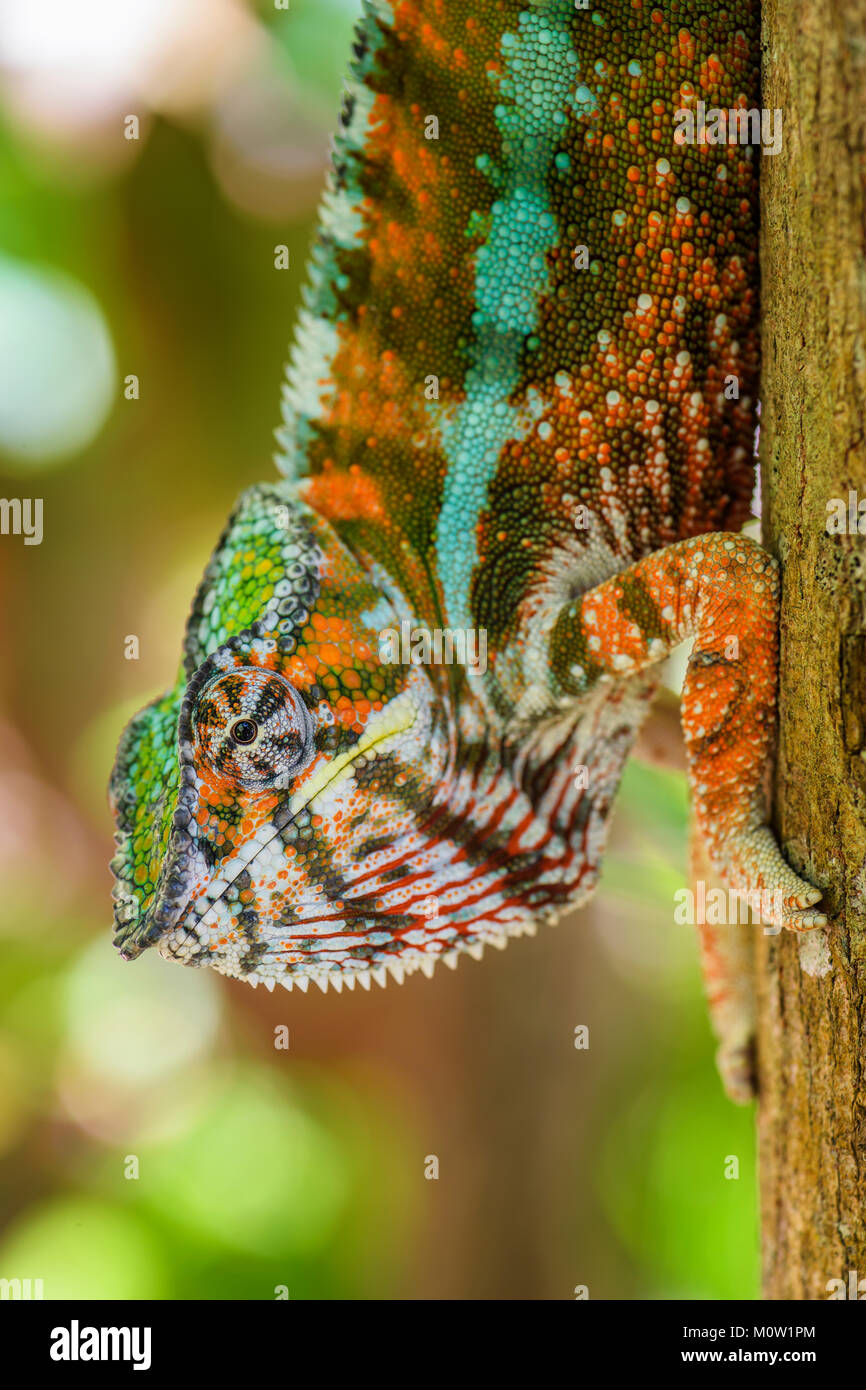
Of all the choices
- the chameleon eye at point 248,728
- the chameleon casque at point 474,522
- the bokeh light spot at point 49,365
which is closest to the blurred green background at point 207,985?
the bokeh light spot at point 49,365

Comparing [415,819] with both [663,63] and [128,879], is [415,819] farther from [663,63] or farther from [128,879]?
[663,63]

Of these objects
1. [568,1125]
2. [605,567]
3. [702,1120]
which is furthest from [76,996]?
[605,567]

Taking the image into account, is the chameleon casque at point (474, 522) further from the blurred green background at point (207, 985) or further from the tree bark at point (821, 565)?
the blurred green background at point (207, 985)

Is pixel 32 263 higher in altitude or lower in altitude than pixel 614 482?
higher

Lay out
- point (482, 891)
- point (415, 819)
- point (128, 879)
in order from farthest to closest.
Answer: point (482, 891) → point (415, 819) → point (128, 879)

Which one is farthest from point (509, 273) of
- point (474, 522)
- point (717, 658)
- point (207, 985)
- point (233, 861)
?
point (207, 985)

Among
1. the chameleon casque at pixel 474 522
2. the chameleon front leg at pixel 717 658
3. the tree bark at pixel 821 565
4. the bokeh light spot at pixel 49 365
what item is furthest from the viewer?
the bokeh light spot at pixel 49 365

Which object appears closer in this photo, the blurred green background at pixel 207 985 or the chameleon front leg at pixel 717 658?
the chameleon front leg at pixel 717 658

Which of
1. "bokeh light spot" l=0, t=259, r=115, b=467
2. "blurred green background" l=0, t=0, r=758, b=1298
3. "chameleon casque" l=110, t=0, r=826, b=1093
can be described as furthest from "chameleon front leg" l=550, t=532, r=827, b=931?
"bokeh light spot" l=0, t=259, r=115, b=467
